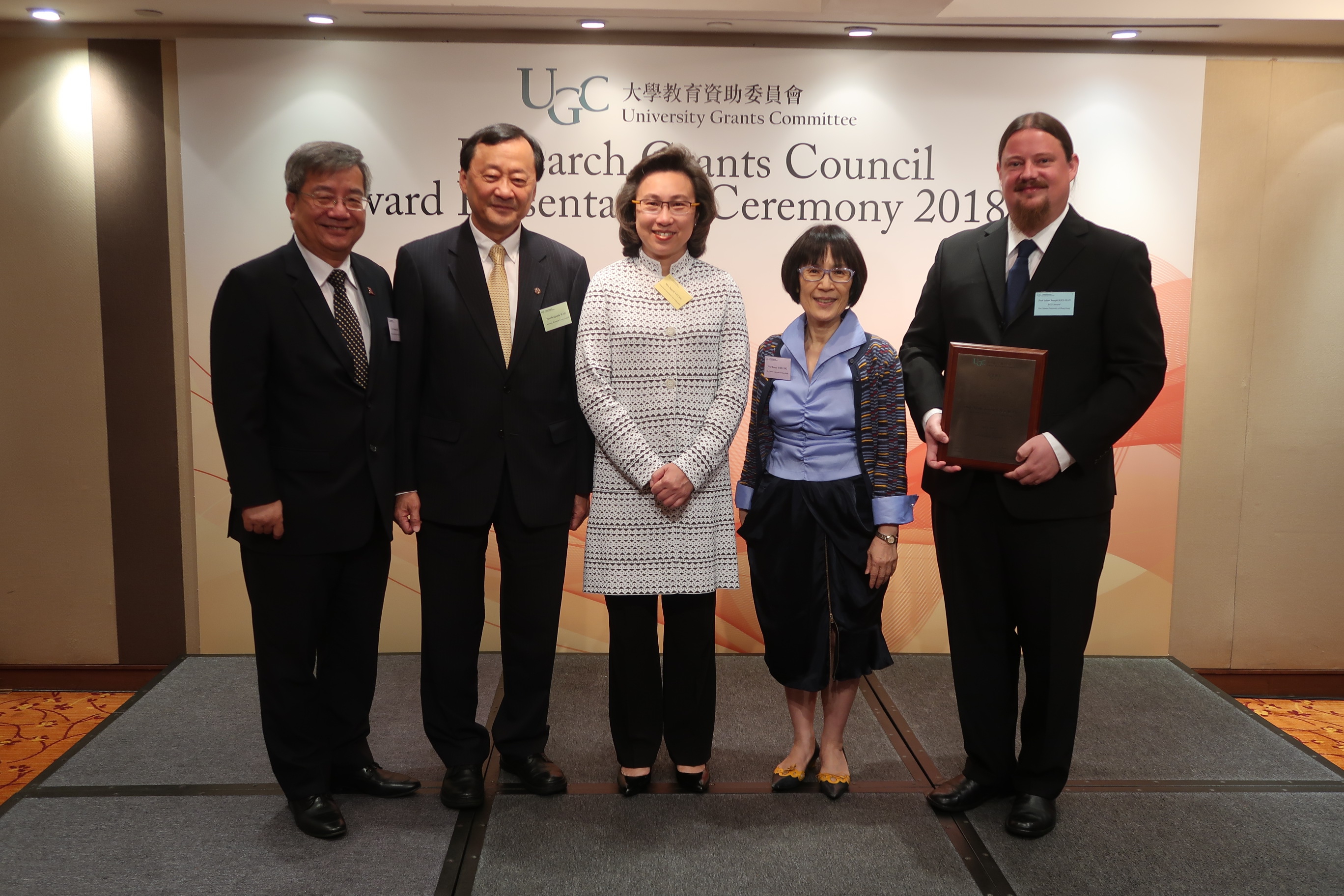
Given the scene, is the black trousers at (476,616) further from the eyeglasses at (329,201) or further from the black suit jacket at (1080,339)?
the black suit jacket at (1080,339)

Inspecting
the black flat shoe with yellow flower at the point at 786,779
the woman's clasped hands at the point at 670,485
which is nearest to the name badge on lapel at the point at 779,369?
A: the woman's clasped hands at the point at 670,485

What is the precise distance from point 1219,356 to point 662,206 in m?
2.84

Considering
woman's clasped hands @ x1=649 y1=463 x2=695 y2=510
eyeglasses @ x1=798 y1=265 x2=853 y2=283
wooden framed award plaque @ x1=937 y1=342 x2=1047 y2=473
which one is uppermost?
eyeglasses @ x1=798 y1=265 x2=853 y2=283

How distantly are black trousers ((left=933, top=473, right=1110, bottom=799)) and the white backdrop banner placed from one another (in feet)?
5.25

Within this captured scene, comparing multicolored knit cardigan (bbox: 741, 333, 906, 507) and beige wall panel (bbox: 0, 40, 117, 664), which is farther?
beige wall panel (bbox: 0, 40, 117, 664)

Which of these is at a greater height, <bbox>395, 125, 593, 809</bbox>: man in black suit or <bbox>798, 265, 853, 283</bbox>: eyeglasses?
<bbox>798, 265, 853, 283</bbox>: eyeglasses

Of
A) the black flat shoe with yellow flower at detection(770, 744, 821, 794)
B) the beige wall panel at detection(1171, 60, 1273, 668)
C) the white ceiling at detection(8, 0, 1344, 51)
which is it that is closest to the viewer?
the black flat shoe with yellow flower at detection(770, 744, 821, 794)

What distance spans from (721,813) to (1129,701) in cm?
189

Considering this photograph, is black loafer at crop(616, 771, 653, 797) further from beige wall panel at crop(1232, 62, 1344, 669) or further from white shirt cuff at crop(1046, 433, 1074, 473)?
beige wall panel at crop(1232, 62, 1344, 669)

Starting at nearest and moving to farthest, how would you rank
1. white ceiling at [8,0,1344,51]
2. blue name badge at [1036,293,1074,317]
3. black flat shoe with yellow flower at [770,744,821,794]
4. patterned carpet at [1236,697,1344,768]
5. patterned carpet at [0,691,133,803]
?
blue name badge at [1036,293,1074,317] → black flat shoe with yellow flower at [770,744,821,794] → patterned carpet at [0,691,133,803] → white ceiling at [8,0,1344,51] → patterned carpet at [1236,697,1344,768]

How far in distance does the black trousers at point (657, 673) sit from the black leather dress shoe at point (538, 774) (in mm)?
207

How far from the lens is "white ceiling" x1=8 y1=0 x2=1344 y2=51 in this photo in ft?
11.6

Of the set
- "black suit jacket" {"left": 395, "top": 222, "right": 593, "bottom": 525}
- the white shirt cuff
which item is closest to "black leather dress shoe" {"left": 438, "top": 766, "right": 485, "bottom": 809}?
"black suit jacket" {"left": 395, "top": 222, "right": 593, "bottom": 525}

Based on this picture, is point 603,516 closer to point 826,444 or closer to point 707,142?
point 826,444
